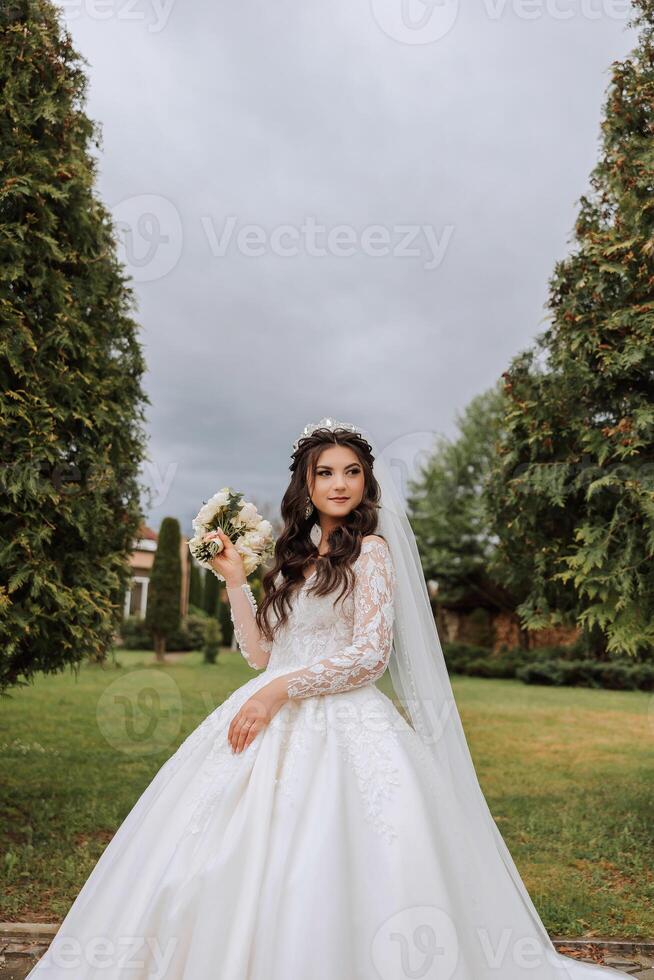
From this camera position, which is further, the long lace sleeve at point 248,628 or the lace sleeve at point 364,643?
the long lace sleeve at point 248,628

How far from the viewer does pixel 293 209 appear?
671 centimetres

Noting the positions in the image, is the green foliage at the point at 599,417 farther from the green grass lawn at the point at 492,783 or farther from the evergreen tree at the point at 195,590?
the evergreen tree at the point at 195,590

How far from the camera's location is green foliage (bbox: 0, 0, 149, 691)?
5.32 meters

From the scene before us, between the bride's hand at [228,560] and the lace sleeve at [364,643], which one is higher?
the bride's hand at [228,560]

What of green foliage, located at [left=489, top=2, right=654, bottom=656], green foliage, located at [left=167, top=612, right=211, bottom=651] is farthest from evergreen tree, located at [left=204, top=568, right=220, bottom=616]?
green foliage, located at [left=489, top=2, right=654, bottom=656]

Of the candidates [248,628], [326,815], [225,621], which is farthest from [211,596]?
[326,815]

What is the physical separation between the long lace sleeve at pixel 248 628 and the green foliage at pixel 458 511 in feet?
66.2

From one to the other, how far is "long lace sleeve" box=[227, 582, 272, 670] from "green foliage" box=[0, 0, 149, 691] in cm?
219

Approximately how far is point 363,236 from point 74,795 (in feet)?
18.9

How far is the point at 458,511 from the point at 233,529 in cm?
2345

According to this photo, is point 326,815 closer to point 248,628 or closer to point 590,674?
point 248,628

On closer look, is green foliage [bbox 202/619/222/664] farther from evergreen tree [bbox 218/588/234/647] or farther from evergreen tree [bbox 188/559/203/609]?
evergreen tree [bbox 188/559/203/609]

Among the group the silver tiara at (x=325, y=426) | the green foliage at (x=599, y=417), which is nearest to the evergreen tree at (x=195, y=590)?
the green foliage at (x=599, y=417)

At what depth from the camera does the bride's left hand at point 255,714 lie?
3035 millimetres
